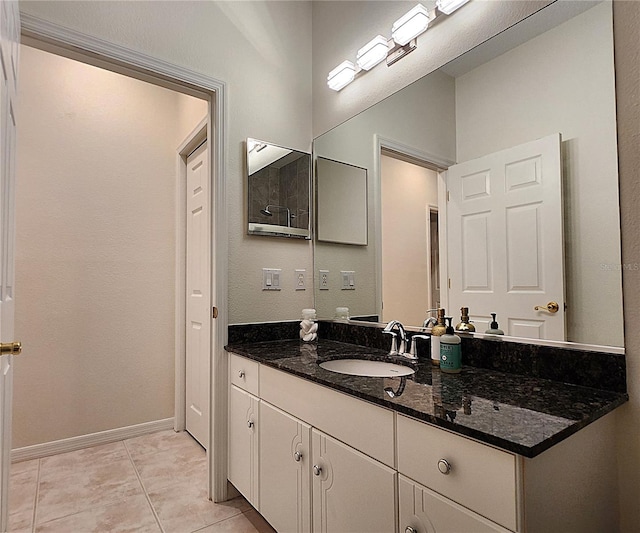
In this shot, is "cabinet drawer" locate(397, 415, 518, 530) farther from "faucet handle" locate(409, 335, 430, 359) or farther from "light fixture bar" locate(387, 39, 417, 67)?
"light fixture bar" locate(387, 39, 417, 67)

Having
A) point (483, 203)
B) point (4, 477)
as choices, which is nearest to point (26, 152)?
point (4, 477)

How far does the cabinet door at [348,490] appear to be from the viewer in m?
1.09

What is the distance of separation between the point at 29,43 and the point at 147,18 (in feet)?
1.63

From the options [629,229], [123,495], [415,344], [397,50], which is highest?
[397,50]

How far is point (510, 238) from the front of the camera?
1.40 m

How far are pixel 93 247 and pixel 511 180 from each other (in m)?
2.57

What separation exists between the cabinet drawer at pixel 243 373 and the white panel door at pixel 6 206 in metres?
0.86

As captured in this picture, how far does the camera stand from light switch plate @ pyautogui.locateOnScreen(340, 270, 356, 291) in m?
2.15

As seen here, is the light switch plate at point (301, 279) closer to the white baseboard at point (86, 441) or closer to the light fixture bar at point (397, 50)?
the light fixture bar at point (397, 50)

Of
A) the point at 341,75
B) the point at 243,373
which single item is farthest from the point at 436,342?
the point at 341,75

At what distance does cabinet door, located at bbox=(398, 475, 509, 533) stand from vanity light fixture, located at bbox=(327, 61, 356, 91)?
1.86m

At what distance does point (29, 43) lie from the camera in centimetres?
161

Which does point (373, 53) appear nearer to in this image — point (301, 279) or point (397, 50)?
point (397, 50)

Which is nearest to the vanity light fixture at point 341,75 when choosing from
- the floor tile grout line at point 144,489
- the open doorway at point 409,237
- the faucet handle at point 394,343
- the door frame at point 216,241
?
the open doorway at point 409,237
